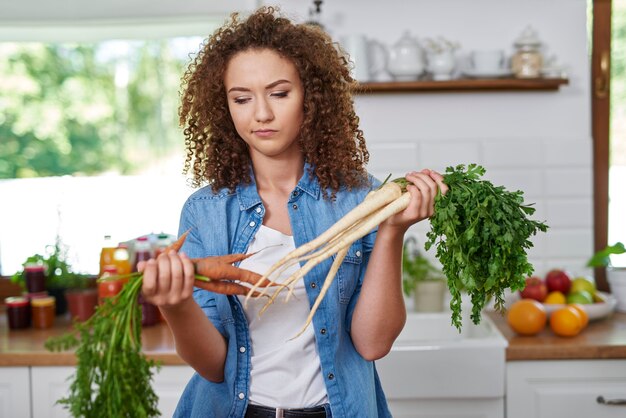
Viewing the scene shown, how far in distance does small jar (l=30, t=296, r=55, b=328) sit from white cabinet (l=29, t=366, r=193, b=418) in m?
0.35

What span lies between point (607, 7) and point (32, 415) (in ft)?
7.91

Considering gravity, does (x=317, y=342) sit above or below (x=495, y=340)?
above

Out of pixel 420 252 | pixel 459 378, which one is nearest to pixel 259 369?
pixel 459 378

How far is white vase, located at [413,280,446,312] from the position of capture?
8.16ft

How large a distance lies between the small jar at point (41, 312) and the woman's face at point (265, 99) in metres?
1.47

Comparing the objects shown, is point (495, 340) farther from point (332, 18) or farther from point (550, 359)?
point (332, 18)

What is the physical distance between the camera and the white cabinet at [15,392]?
6.99 feet

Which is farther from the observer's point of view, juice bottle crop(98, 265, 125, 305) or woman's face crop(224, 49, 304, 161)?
juice bottle crop(98, 265, 125, 305)

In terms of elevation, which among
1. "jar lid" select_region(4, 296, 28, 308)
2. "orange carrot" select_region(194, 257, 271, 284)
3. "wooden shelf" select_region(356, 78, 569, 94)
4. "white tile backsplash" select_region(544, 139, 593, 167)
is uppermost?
"wooden shelf" select_region(356, 78, 569, 94)

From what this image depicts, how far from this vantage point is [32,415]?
2.16m

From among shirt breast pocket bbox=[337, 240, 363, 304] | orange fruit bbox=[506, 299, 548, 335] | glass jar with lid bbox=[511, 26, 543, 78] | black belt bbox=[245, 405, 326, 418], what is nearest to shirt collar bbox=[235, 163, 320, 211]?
shirt breast pocket bbox=[337, 240, 363, 304]

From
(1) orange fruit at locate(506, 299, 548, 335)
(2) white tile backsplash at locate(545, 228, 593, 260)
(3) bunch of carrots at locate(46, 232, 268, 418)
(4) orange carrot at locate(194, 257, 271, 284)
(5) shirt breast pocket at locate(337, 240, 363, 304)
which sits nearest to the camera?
(3) bunch of carrots at locate(46, 232, 268, 418)

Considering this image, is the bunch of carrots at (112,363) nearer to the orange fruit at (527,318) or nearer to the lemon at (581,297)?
the orange fruit at (527,318)

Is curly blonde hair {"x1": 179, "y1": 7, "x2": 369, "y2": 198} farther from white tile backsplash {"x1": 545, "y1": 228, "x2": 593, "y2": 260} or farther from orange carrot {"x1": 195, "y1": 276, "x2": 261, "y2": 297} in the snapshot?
white tile backsplash {"x1": 545, "y1": 228, "x2": 593, "y2": 260}
